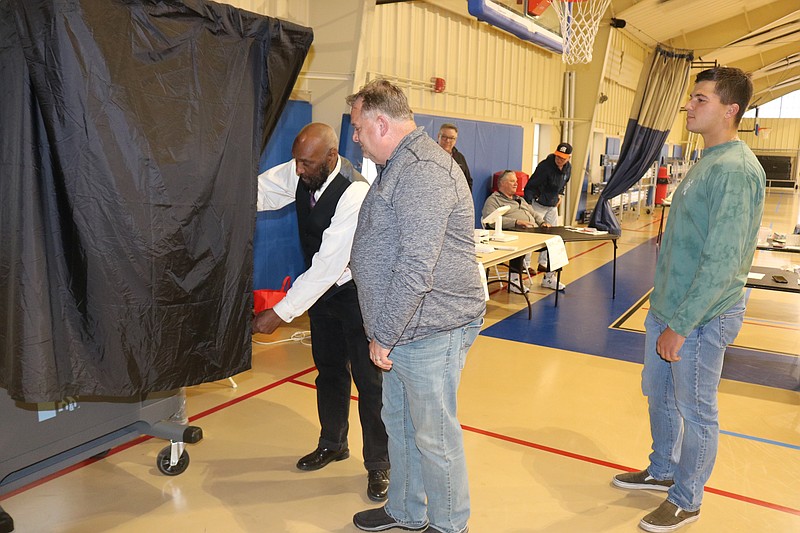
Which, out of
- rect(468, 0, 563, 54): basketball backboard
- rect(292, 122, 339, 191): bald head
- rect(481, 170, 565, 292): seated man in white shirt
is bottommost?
rect(481, 170, 565, 292): seated man in white shirt

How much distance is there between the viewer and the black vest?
244 cm

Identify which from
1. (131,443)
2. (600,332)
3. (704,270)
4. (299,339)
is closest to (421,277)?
(704,270)

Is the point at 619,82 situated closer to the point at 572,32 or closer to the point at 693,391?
the point at 572,32

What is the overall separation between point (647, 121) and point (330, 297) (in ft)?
28.5

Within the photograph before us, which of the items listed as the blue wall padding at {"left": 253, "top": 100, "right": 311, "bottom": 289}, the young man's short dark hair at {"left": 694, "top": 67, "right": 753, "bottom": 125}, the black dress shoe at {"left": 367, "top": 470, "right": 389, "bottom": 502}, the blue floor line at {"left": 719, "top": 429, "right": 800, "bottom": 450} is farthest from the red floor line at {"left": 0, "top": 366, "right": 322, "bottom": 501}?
the young man's short dark hair at {"left": 694, "top": 67, "right": 753, "bottom": 125}

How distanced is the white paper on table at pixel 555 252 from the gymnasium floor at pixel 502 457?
79 centimetres

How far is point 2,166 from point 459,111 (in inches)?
273

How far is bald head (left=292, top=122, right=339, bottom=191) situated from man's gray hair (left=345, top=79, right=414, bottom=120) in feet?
1.78

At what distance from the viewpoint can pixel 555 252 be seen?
5.41 metres

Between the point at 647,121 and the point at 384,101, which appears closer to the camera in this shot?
the point at 384,101

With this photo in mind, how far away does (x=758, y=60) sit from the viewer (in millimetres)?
17859

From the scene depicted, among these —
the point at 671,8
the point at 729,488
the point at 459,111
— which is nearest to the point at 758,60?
the point at 671,8

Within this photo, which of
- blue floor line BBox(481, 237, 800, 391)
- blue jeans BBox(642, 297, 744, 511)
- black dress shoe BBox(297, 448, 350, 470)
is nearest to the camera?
blue jeans BBox(642, 297, 744, 511)

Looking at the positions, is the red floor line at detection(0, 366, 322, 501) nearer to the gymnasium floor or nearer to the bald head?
the gymnasium floor
